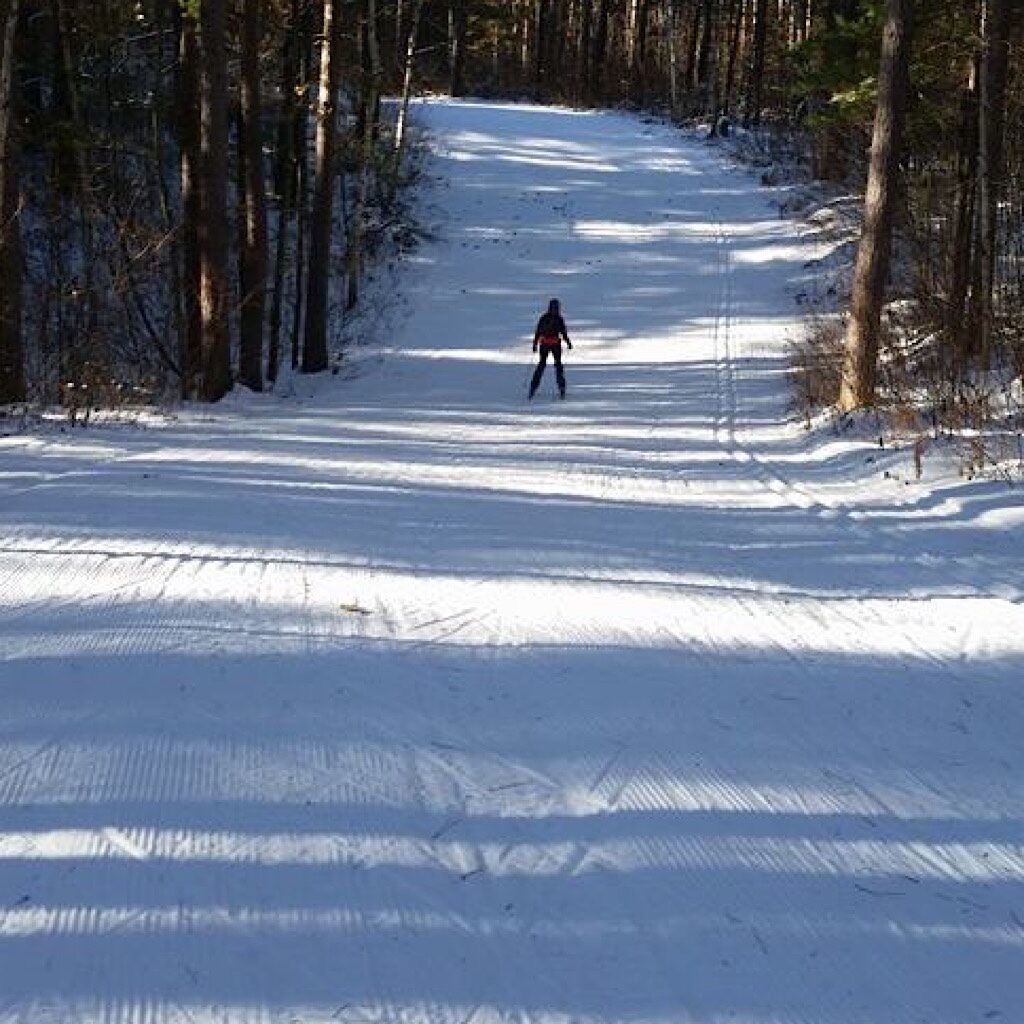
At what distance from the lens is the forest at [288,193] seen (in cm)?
1334

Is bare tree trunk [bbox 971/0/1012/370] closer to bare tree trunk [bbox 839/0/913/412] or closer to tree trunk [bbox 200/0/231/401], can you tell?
bare tree trunk [bbox 839/0/913/412]

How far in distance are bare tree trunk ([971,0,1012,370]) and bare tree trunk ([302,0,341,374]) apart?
982 centimetres

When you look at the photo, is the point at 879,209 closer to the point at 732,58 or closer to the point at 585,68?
the point at 732,58

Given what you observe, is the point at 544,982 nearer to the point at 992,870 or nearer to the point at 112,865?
the point at 112,865

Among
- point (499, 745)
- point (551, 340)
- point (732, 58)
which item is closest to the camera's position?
point (499, 745)

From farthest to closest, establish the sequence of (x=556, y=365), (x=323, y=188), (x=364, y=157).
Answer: (x=364, y=157)
(x=323, y=188)
(x=556, y=365)

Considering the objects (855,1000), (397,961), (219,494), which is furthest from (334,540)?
(855,1000)

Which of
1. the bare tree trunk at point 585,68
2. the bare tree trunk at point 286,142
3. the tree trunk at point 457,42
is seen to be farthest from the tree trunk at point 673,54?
the bare tree trunk at point 286,142

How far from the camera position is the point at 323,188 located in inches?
738

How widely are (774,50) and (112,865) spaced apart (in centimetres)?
5286

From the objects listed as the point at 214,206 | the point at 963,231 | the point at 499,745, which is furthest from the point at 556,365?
the point at 499,745

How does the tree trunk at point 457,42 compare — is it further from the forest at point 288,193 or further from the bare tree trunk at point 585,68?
the forest at point 288,193

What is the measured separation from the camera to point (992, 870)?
380 centimetres

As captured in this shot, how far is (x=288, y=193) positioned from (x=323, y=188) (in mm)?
2487
